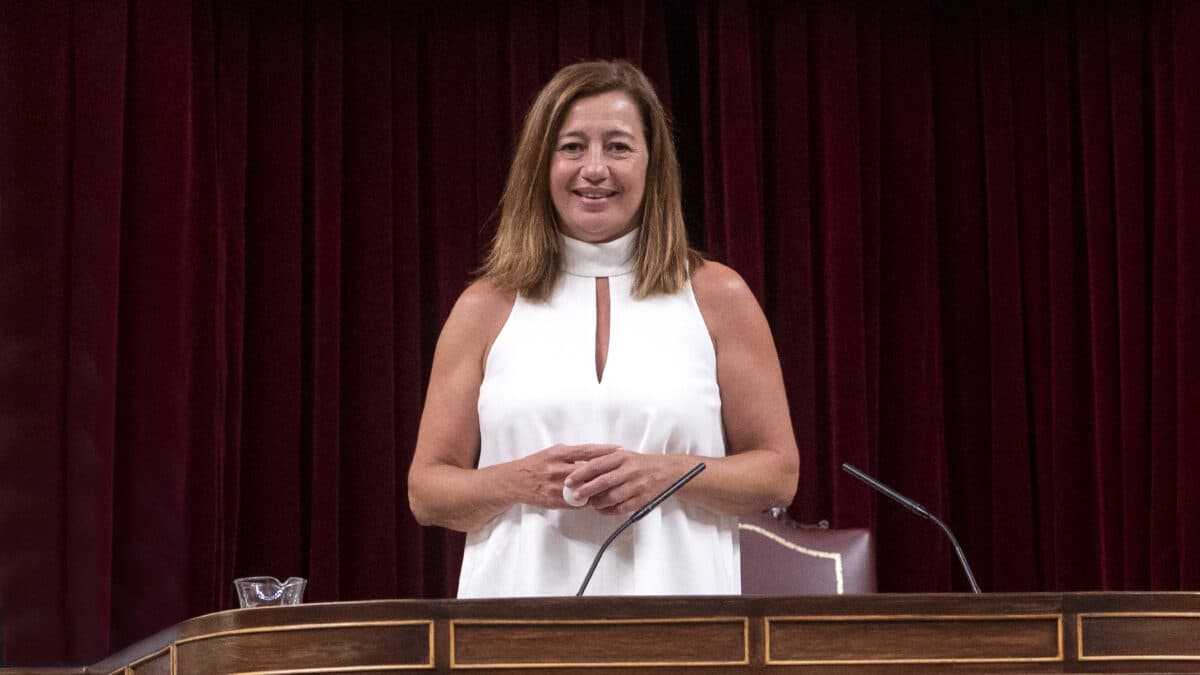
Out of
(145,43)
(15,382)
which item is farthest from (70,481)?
(145,43)

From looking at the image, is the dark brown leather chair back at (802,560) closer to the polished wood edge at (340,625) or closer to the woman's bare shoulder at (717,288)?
the woman's bare shoulder at (717,288)

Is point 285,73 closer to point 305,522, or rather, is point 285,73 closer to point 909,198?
point 305,522

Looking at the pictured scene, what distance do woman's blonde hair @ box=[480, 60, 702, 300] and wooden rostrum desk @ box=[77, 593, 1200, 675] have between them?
2.28 feet

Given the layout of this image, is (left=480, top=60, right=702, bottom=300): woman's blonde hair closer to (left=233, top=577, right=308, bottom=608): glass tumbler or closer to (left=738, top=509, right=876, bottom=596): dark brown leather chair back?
(left=233, top=577, right=308, bottom=608): glass tumbler

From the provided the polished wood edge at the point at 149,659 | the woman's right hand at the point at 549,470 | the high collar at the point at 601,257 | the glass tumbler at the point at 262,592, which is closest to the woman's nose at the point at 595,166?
the high collar at the point at 601,257

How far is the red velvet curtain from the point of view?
4.41 metres

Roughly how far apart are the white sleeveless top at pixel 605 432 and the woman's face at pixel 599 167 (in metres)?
0.15

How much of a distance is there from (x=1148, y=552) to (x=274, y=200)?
91.6 inches

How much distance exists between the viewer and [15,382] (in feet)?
13.6

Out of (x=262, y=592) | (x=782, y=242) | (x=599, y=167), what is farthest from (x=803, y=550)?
(x=262, y=592)

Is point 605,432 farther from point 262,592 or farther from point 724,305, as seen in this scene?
point 262,592

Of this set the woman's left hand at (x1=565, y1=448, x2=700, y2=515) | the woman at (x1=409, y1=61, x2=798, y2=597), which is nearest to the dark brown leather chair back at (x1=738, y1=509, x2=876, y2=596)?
the woman at (x1=409, y1=61, x2=798, y2=597)

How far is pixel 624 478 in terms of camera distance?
2.42m

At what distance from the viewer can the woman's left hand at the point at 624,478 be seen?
2.41 meters
